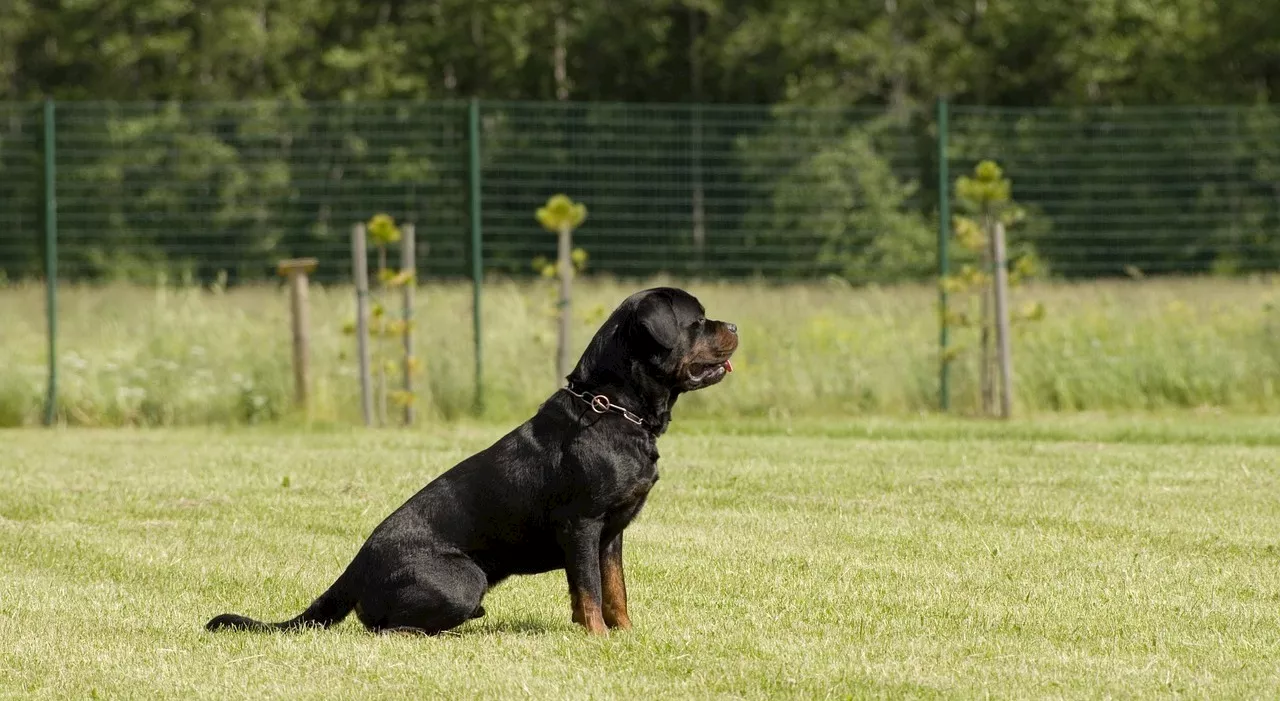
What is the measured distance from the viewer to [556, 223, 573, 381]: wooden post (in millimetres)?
14281

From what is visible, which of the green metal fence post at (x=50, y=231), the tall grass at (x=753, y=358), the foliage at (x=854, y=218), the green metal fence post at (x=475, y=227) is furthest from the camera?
the foliage at (x=854, y=218)

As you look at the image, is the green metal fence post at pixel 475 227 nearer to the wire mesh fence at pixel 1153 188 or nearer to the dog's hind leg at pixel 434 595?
the wire mesh fence at pixel 1153 188

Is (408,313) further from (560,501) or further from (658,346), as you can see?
(560,501)

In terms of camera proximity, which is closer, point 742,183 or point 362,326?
point 362,326

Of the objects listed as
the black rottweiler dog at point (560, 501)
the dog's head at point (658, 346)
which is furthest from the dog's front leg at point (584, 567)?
the dog's head at point (658, 346)

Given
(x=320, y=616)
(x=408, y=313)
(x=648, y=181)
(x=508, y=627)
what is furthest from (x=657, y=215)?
(x=320, y=616)

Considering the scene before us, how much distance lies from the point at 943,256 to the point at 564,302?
344 centimetres

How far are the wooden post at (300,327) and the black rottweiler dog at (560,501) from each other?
26.4 feet

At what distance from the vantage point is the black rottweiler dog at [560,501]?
6.20 m

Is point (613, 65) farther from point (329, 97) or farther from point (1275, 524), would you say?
point (1275, 524)

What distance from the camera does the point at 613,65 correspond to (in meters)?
45.6

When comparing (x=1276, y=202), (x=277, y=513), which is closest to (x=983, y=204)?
(x=1276, y=202)

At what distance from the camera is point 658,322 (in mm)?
6352

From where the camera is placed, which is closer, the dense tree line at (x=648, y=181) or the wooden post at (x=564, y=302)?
the wooden post at (x=564, y=302)
